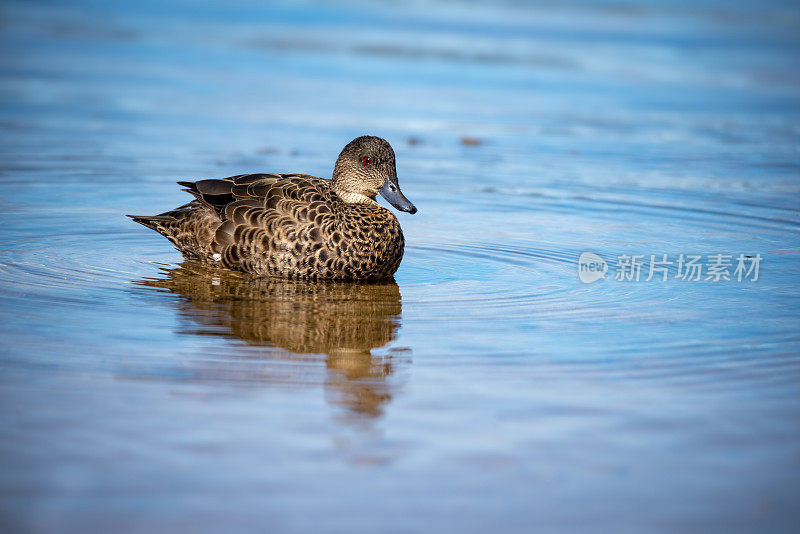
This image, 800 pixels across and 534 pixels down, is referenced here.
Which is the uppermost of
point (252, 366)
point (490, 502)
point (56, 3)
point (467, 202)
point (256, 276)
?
point (56, 3)

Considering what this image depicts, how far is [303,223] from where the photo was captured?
23.7ft

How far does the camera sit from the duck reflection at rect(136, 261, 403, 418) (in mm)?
5109

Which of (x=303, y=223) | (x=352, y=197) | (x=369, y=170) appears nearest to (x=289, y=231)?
(x=303, y=223)

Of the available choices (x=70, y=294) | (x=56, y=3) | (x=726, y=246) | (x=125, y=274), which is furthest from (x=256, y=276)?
(x=56, y=3)

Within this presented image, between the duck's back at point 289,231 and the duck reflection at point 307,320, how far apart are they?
126mm

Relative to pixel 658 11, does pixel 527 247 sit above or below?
below

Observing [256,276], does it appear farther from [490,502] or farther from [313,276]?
[490,502]

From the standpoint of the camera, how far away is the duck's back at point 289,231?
7.19 m

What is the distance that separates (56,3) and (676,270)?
23008 millimetres

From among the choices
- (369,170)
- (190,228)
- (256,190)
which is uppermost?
(369,170)

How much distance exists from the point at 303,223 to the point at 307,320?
1199 mm

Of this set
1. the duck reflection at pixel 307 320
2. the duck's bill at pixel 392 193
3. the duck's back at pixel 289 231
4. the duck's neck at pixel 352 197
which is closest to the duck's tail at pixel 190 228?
the duck's back at pixel 289 231

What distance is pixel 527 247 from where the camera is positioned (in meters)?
8.27

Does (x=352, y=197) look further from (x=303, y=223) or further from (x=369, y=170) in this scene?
(x=303, y=223)
